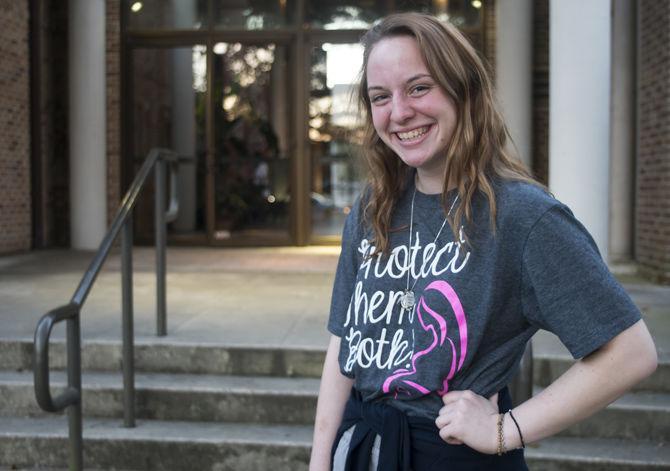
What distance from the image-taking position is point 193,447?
3.84 m

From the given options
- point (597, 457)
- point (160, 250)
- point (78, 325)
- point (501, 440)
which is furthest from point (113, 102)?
point (501, 440)

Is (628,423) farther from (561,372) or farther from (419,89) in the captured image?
(419,89)

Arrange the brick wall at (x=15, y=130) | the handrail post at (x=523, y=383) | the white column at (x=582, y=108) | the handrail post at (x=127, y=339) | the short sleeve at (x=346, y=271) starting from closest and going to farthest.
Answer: the short sleeve at (x=346, y=271)
the handrail post at (x=523, y=383)
the handrail post at (x=127, y=339)
the white column at (x=582, y=108)
the brick wall at (x=15, y=130)

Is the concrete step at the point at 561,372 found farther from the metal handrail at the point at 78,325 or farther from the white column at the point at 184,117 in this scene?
the white column at the point at 184,117

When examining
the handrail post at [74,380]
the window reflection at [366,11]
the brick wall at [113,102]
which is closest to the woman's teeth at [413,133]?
the handrail post at [74,380]

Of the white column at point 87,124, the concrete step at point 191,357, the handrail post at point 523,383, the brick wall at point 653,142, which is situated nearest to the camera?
the handrail post at point 523,383

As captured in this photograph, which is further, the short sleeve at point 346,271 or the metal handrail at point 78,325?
the metal handrail at point 78,325

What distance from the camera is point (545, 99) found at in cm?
1012

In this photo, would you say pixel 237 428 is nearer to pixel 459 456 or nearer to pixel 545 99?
pixel 459 456

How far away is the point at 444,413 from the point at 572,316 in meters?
0.27

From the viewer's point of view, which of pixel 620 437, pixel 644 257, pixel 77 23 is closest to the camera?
pixel 620 437

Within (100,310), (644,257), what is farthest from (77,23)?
(644,257)

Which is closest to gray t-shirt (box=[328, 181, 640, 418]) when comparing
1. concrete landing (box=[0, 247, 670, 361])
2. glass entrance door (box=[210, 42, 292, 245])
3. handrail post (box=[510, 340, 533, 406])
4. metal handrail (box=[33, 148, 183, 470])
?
handrail post (box=[510, 340, 533, 406])

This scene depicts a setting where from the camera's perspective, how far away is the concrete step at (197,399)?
4082 millimetres
